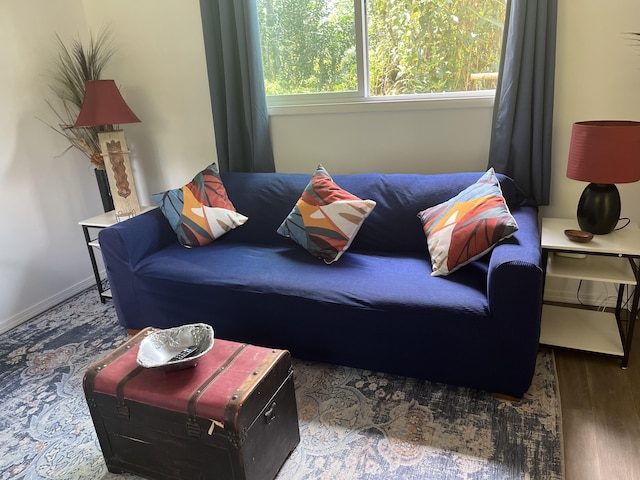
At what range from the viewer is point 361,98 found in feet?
9.09

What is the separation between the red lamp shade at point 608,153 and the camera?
6.06 feet

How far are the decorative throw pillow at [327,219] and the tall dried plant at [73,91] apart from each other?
1.45 metres

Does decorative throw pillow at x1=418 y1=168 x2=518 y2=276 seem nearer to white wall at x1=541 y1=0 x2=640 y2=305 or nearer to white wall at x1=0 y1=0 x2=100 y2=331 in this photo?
white wall at x1=541 y1=0 x2=640 y2=305

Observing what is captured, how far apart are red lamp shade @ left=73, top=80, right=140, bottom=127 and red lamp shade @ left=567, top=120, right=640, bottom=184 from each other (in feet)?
8.02

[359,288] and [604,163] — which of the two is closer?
[604,163]

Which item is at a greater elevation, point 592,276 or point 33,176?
point 33,176

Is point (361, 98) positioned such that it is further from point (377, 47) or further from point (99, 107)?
point (99, 107)

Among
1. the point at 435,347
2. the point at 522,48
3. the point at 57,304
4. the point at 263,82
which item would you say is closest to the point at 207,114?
the point at 263,82

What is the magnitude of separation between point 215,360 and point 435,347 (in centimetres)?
87

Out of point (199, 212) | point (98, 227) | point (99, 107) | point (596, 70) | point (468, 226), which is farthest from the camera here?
point (98, 227)

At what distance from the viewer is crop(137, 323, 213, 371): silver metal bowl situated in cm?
162

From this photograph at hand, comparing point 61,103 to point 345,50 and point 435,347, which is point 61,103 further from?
point 435,347

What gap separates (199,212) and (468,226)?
1446 mm

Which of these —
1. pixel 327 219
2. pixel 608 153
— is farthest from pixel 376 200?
pixel 608 153
